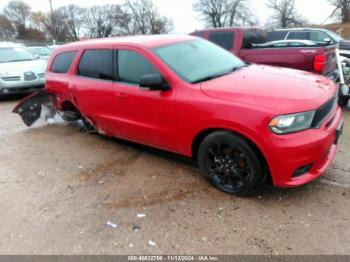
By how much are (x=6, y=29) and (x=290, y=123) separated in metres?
91.7

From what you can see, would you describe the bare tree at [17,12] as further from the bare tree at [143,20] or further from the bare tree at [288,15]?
the bare tree at [288,15]

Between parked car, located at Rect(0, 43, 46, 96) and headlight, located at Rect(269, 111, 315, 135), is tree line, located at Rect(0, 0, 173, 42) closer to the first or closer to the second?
parked car, located at Rect(0, 43, 46, 96)

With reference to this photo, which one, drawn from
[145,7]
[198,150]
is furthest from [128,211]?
[145,7]

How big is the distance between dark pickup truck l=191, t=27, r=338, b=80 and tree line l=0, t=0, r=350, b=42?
Result: 52327mm

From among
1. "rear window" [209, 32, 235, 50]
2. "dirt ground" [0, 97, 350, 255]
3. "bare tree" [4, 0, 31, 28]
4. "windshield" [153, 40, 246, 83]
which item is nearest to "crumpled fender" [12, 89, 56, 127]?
"dirt ground" [0, 97, 350, 255]

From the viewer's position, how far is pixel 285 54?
631cm

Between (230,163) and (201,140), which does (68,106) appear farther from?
(230,163)

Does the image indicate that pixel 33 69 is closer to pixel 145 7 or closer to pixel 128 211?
pixel 128 211

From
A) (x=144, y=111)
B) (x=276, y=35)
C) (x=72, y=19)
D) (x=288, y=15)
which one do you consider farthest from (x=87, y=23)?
(x=144, y=111)

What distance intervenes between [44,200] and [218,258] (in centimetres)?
218

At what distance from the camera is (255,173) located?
3.33 meters

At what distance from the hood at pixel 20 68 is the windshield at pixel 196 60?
6.77 meters

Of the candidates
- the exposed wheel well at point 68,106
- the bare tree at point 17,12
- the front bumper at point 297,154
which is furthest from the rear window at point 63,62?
the bare tree at point 17,12

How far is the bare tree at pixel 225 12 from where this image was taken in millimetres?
60188
